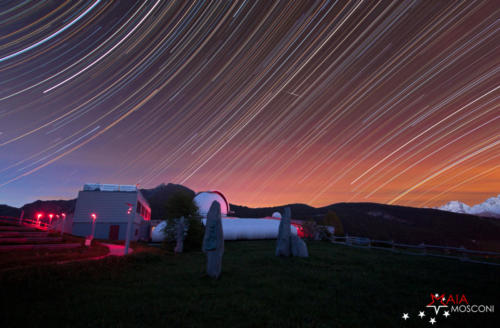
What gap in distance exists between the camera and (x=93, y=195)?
37875mm

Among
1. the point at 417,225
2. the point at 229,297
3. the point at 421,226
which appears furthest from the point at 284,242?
the point at 417,225

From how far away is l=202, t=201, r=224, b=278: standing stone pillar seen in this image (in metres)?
10.2

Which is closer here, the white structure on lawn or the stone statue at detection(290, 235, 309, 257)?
the stone statue at detection(290, 235, 309, 257)

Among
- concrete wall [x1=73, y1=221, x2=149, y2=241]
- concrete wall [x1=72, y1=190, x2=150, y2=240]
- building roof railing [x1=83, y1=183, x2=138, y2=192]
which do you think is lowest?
concrete wall [x1=73, y1=221, x2=149, y2=241]

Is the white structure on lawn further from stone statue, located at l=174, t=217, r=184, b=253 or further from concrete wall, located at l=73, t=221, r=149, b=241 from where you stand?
stone statue, located at l=174, t=217, r=184, b=253

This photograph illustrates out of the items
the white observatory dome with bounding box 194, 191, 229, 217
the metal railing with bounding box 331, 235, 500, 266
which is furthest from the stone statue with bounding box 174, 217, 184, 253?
the white observatory dome with bounding box 194, 191, 229, 217

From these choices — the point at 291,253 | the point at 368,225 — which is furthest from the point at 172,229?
the point at 368,225

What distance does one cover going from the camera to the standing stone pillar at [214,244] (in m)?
10.2

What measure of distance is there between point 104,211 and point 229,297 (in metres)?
38.6

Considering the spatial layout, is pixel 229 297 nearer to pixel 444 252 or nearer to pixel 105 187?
pixel 444 252

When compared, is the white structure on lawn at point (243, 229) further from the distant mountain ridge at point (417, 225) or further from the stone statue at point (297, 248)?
the distant mountain ridge at point (417, 225)

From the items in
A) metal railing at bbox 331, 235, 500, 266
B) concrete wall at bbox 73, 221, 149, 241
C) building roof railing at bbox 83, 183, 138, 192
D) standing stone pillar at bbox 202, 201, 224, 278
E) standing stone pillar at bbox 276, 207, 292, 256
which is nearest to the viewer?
standing stone pillar at bbox 202, 201, 224, 278

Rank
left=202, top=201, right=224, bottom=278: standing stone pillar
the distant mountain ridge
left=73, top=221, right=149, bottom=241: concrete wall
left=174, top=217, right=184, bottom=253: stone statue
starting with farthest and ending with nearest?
1. the distant mountain ridge
2. left=73, top=221, right=149, bottom=241: concrete wall
3. left=174, top=217, right=184, bottom=253: stone statue
4. left=202, top=201, right=224, bottom=278: standing stone pillar

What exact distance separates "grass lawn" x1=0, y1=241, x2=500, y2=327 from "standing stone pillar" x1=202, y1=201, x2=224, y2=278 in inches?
20.6
